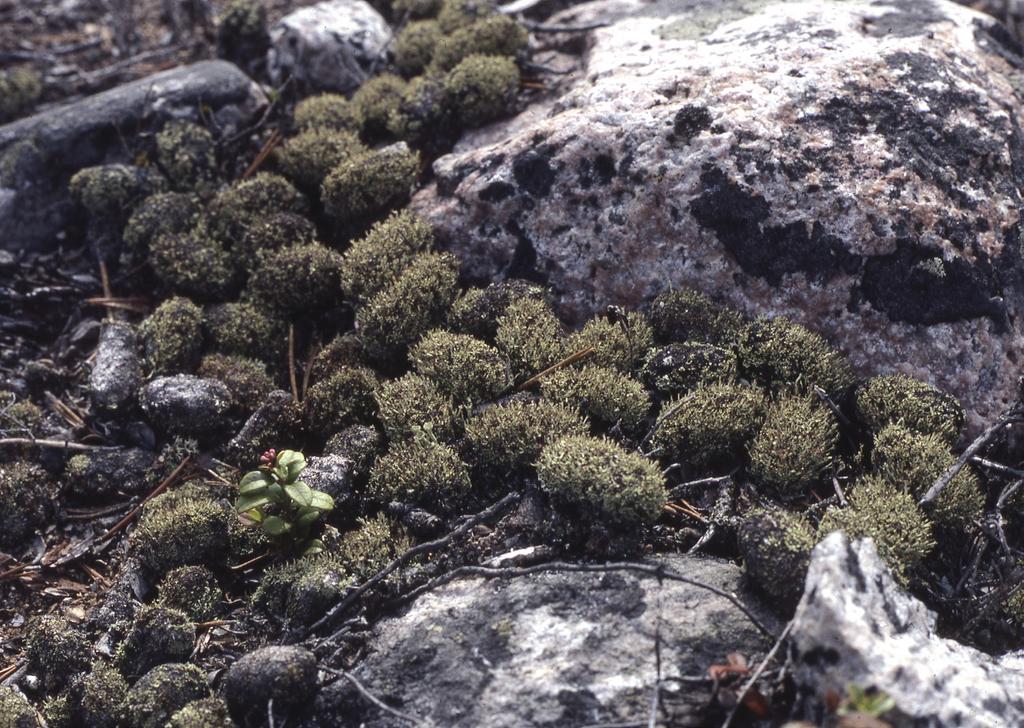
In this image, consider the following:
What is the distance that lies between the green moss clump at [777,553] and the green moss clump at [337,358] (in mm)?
2848

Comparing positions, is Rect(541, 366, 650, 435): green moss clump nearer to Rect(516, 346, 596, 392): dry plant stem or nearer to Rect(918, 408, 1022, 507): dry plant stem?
Rect(516, 346, 596, 392): dry plant stem

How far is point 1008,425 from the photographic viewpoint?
18.9ft

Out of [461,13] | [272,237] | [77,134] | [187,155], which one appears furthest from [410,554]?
[461,13]

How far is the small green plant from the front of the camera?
511 cm

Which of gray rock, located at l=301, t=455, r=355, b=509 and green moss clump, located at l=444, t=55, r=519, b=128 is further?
green moss clump, located at l=444, t=55, r=519, b=128

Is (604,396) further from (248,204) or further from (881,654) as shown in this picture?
(248,204)

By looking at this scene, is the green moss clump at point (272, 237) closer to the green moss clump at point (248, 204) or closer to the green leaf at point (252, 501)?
the green moss clump at point (248, 204)

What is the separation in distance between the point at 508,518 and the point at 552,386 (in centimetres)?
89

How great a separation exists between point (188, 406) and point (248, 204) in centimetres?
189

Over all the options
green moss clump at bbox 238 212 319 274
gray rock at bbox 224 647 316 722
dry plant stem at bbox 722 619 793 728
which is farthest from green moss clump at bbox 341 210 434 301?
dry plant stem at bbox 722 619 793 728

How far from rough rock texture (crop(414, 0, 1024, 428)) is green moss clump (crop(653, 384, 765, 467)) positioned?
902mm

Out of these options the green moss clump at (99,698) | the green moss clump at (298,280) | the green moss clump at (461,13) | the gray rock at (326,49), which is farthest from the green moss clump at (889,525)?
the gray rock at (326,49)

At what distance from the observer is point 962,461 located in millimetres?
5066

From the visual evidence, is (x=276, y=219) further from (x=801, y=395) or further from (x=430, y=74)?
(x=801, y=395)
